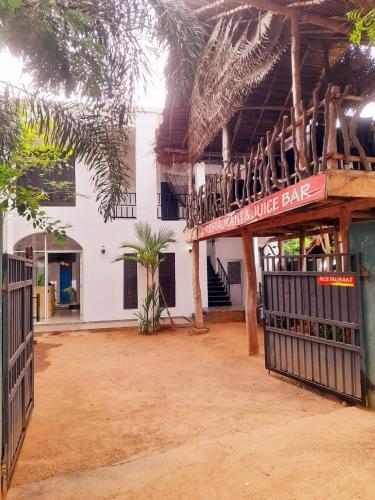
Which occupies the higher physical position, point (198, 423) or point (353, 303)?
point (353, 303)

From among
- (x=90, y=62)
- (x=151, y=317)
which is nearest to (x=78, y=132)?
(x=90, y=62)

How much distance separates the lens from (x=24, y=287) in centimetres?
370

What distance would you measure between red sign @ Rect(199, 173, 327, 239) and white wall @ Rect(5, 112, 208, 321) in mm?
5010

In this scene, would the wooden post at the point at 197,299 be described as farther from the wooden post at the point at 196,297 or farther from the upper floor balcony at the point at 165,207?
the upper floor balcony at the point at 165,207

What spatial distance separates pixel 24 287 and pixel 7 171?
3.92ft

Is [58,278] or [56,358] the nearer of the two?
[56,358]

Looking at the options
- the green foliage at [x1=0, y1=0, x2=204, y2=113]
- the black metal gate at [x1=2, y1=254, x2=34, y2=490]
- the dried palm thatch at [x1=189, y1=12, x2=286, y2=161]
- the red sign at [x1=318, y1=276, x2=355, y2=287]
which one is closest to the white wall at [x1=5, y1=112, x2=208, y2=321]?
the dried palm thatch at [x1=189, y1=12, x2=286, y2=161]

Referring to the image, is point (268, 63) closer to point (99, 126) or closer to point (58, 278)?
point (99, 126)

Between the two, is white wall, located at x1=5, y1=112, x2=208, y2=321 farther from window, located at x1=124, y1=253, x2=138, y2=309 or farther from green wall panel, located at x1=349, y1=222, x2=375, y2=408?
green wall panel, located at x1=349, y1=222, x2=375, y2=408

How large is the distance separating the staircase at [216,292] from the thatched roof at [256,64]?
19.2 ft

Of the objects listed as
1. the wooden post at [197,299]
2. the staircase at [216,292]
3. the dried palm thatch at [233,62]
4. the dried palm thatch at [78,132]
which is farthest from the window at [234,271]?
the dried palm thatch at [78,132]

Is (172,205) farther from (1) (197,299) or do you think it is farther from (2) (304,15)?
(2) (304,15)

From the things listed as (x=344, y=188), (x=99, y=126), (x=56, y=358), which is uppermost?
(x=99, y=126)

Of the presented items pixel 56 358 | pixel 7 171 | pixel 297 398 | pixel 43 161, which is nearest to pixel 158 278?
pixel 56 358
